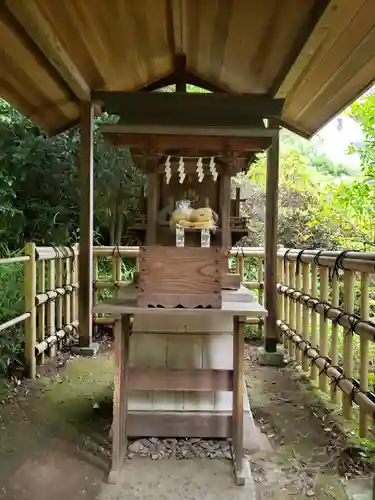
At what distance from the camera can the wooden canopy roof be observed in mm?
2900

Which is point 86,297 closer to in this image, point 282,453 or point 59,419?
point 59,419

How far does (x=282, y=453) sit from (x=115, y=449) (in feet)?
3.30

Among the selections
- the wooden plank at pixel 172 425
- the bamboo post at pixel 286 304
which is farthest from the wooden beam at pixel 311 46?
the wooden plank at pixel 172 425

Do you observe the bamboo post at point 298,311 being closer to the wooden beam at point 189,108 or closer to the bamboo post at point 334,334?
the bamboo post at point 334,334

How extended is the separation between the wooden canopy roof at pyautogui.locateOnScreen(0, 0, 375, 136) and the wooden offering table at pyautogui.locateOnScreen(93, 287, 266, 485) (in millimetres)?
1675

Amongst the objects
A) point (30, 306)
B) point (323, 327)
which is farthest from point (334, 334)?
point (30, 306)

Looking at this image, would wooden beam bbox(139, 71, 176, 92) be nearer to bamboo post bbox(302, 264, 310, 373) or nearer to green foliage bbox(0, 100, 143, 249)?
green foliage bbox(0, 100, 143, 249)

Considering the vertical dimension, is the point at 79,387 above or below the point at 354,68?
below

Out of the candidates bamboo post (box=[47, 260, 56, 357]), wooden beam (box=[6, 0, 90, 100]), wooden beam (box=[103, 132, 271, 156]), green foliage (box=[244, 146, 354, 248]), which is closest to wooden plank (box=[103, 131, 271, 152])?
wooden beam (box=[103, 132, 271, 156])

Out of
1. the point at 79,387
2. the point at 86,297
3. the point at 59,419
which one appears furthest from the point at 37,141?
the point at 59,419

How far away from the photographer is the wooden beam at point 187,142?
9.41 ft

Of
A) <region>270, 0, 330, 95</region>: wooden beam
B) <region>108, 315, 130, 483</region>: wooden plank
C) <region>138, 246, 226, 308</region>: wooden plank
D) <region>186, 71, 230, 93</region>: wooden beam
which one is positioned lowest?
<region>108, 315, 130, 483</region>: wooden plank

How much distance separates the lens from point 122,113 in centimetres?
289

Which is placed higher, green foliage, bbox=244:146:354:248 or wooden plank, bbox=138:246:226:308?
green foliage, bbox=244:146:354:248
